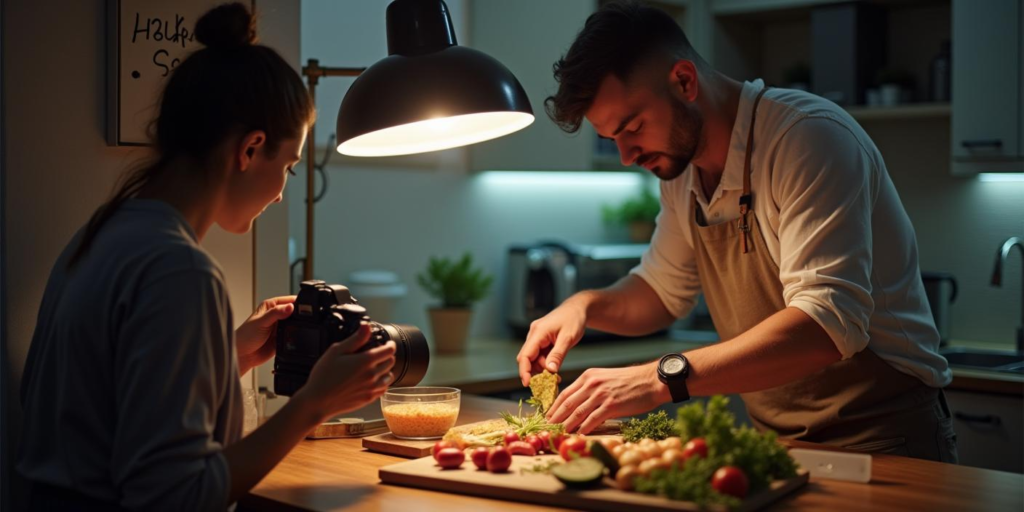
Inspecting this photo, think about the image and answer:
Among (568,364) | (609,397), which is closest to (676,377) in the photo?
(609,397)

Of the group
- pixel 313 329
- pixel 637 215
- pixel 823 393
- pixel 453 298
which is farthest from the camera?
pixel 637 215

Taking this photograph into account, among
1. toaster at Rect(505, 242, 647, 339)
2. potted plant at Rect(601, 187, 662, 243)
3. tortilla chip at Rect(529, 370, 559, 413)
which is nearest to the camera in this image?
tortilla chip at Rect(529, 370, 559, 413)

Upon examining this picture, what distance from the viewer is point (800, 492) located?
1.45m

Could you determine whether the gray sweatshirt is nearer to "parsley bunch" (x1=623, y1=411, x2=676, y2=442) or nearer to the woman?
the woman

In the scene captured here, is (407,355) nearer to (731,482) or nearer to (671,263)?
(731,482)

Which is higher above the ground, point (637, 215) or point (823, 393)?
point (637, 215)

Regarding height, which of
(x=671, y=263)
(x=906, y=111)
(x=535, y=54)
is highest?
(x=535, y=54)

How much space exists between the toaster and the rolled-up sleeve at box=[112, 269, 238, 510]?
8.05 ft

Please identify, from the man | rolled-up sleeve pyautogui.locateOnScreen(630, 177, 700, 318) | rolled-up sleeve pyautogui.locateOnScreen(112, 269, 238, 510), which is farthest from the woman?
rolled-up sleeve pyautogui.locateOnScreen(630, 177, 700, 318)

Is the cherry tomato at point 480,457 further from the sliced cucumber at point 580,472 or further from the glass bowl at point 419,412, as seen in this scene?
the glass bowl at point 419,412

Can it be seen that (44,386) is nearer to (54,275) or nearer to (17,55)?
(54,275)

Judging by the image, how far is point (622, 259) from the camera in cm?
392

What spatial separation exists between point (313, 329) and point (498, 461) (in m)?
0.36

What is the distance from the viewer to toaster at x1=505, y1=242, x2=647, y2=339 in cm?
371
